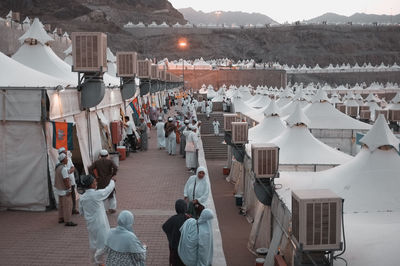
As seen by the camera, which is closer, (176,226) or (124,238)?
(124,238)

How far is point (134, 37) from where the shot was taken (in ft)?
299

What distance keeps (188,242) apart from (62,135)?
4.66 metres

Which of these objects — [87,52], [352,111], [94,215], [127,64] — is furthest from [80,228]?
[352,111]

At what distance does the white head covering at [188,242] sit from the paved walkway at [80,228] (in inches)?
43.7

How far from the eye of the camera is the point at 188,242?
577 cm

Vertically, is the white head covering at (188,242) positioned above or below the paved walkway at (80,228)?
above

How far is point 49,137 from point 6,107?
1.08 meters

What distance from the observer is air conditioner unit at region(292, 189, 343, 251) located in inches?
221

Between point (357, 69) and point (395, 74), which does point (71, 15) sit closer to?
point (357, 69)

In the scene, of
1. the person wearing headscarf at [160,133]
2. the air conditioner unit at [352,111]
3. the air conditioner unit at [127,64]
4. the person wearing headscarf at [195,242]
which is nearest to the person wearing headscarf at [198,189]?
the person wearing headscarf at [195,242]

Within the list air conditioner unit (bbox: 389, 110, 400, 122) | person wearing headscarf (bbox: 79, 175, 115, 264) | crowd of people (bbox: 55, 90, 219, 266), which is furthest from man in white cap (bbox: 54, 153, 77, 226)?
air conditioner unit (bbox: 389, 110, 400, 122)

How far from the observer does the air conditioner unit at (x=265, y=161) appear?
9.30 metres

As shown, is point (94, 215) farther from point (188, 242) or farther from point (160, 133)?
point (160, 133)

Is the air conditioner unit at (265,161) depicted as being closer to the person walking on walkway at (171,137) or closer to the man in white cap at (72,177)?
the man in white cap at (72,177)
